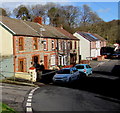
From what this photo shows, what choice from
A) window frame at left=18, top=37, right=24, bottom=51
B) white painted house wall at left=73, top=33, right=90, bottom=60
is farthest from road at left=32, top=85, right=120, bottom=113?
white painted house wall at left=73, top=33, right=90, bottom=60

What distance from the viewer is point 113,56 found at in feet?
170

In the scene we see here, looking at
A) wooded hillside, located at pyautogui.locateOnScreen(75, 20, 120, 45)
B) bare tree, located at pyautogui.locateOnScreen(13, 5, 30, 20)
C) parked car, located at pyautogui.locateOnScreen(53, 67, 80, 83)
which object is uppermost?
bare tree, located at pyautogui.locateOnScreen(13, 5, 30, 20)

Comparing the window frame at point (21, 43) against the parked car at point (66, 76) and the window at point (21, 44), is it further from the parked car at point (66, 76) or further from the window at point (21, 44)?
the parked car at point (66, 76)

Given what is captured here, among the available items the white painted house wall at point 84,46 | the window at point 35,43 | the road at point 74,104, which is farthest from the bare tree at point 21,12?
the road at point 74,104

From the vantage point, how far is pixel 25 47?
76.6ft

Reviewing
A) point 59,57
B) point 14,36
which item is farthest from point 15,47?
point 59,57

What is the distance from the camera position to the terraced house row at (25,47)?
70.6ft

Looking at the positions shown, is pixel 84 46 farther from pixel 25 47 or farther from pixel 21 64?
pixel 21 64

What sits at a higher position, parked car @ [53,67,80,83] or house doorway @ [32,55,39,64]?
house doorway @ [32,55,39,64]

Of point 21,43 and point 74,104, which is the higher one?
point 21,43

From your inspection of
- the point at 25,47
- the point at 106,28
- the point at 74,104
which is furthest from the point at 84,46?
the point at 74,104

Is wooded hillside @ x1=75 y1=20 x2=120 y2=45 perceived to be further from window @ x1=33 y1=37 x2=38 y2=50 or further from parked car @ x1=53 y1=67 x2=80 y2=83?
parked car @ x1=53 y1=67 x2=80 y2=83

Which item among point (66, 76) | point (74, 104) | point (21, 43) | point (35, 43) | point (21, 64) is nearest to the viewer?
point (74, 104)

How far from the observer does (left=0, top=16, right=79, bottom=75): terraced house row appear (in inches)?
848
